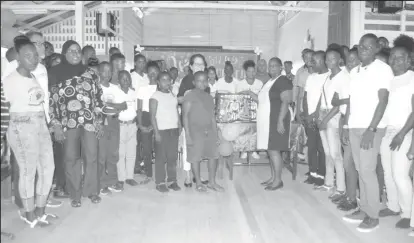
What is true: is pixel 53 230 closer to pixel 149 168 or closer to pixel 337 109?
pixel 149 168

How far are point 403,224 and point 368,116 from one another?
0.96 m

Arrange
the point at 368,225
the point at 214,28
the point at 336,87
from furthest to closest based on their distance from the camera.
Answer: the point at 214,28 → the point at 336,87 → the point at 368,225

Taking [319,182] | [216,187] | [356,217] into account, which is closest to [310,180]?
[319,182]

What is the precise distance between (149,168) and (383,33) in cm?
452

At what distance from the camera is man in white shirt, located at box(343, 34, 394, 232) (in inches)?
117

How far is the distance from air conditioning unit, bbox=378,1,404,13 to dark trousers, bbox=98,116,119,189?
3.98m

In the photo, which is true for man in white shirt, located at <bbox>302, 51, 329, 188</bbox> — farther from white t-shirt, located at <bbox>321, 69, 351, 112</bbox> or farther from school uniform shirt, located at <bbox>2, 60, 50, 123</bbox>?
school uniform shirt, located at <bbox>2, 60, 50, 123</bbox>

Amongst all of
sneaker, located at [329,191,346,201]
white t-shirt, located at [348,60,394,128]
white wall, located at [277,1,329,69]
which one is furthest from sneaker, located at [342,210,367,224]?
white wall, located at [277,1,329,69]

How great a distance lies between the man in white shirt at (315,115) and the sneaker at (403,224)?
51.0 inches

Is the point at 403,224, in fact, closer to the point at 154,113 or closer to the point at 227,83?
the point at 154,113

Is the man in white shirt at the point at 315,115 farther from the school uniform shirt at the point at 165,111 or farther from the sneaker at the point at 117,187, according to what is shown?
the sneaker at the point at 117,187

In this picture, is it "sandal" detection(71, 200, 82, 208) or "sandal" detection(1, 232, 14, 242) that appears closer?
"sandal" detection(1, 232, 14, 242)

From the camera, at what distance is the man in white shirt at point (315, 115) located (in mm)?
4254

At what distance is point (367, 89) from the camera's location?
9.90 ft
